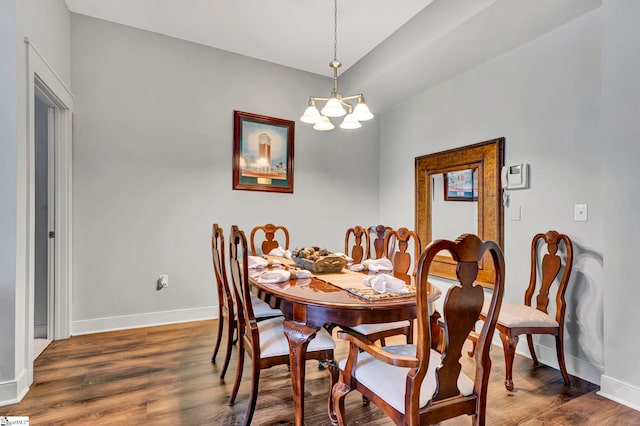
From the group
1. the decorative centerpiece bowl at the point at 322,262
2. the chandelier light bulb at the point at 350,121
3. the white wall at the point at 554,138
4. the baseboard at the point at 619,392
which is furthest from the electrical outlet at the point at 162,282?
the baseboard at the point at 619,392

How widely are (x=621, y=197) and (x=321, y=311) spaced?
2.01 metres

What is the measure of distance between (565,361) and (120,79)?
455 cm

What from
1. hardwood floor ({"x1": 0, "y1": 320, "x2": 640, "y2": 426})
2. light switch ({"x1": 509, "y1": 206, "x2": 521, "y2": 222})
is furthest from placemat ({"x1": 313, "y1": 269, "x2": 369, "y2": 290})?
light switch ({"x1": 509, "y1": 206, "x2": 521, "y2": 222})

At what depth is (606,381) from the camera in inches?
82.4

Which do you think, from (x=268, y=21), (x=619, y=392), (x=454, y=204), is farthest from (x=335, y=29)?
(x=619, y=392)

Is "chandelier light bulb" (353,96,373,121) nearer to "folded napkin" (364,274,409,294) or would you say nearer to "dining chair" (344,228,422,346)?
"dining chair" (344,228,422,346)

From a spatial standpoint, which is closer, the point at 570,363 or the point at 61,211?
the point at 570,363

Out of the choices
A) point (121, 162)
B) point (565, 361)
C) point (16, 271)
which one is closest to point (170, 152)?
point (121, 162)

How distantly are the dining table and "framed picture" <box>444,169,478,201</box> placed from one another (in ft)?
5.97

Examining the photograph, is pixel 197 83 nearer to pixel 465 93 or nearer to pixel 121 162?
pixel 121 162

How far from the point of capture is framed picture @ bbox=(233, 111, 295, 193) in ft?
12.4

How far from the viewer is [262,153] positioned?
3910mm

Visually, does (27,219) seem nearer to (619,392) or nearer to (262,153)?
(262,153)

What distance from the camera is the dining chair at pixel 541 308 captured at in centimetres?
220
